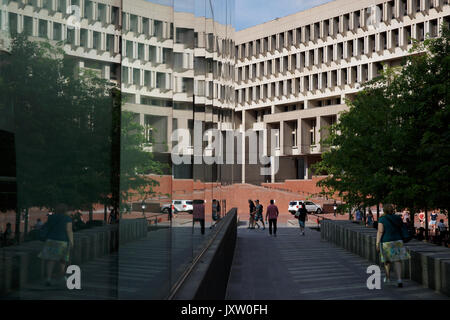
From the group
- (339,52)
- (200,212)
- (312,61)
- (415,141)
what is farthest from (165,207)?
(312,61)

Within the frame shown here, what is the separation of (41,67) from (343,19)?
3158 inches

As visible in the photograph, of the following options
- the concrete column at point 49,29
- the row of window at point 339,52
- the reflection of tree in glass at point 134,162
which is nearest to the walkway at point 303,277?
the reflection of tree in glass at point 134,162

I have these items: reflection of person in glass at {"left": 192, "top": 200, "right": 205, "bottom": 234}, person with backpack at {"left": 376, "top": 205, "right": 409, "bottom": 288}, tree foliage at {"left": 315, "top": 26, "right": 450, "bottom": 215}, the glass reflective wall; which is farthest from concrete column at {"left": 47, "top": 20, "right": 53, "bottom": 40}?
tree foliage at {"left": 315, "top": 26, "right": 450, "bottom": 215}

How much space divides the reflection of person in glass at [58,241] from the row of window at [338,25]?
232ft

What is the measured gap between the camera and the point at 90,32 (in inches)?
84.7

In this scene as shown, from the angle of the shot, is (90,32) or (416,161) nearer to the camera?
(90,32)

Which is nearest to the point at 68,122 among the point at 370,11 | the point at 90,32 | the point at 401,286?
the point at 90,32

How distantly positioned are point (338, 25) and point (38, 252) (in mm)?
81267

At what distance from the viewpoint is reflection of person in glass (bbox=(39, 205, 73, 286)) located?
1.81 m

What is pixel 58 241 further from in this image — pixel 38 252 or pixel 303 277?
pixel 303 277

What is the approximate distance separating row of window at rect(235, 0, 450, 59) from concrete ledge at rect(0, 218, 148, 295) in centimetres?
7025

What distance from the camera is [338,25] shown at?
79500mm

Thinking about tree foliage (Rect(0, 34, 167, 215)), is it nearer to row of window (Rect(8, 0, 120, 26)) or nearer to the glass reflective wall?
the glass reflective wall

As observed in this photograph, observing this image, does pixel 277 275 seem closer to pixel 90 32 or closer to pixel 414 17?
pixel 90 32
